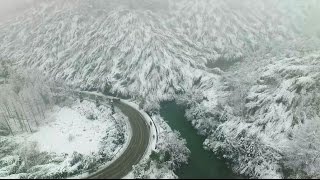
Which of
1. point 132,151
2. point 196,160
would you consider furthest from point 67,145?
point 196,160

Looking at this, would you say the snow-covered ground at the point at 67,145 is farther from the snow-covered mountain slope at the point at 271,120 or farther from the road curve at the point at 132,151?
the snow-covered mountain slope at the point at 271,120

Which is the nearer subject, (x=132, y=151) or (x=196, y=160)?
(x=196, y=160)

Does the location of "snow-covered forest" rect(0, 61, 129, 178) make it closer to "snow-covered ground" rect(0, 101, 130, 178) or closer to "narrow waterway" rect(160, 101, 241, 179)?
"snow-covered ground" rect(0, 101, 130, 178)

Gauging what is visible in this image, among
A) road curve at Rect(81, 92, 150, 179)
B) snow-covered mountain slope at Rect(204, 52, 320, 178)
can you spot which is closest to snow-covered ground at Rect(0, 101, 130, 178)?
road curve at Rect(81, 92, 150, 179)

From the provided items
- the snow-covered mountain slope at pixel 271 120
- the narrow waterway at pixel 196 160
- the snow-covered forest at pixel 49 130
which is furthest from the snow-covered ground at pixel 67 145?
the snow-covered mountain slope at pixel 271 120

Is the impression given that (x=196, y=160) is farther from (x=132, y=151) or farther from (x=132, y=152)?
(x=132, y=151)

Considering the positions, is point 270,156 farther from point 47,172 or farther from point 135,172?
point 47,172
